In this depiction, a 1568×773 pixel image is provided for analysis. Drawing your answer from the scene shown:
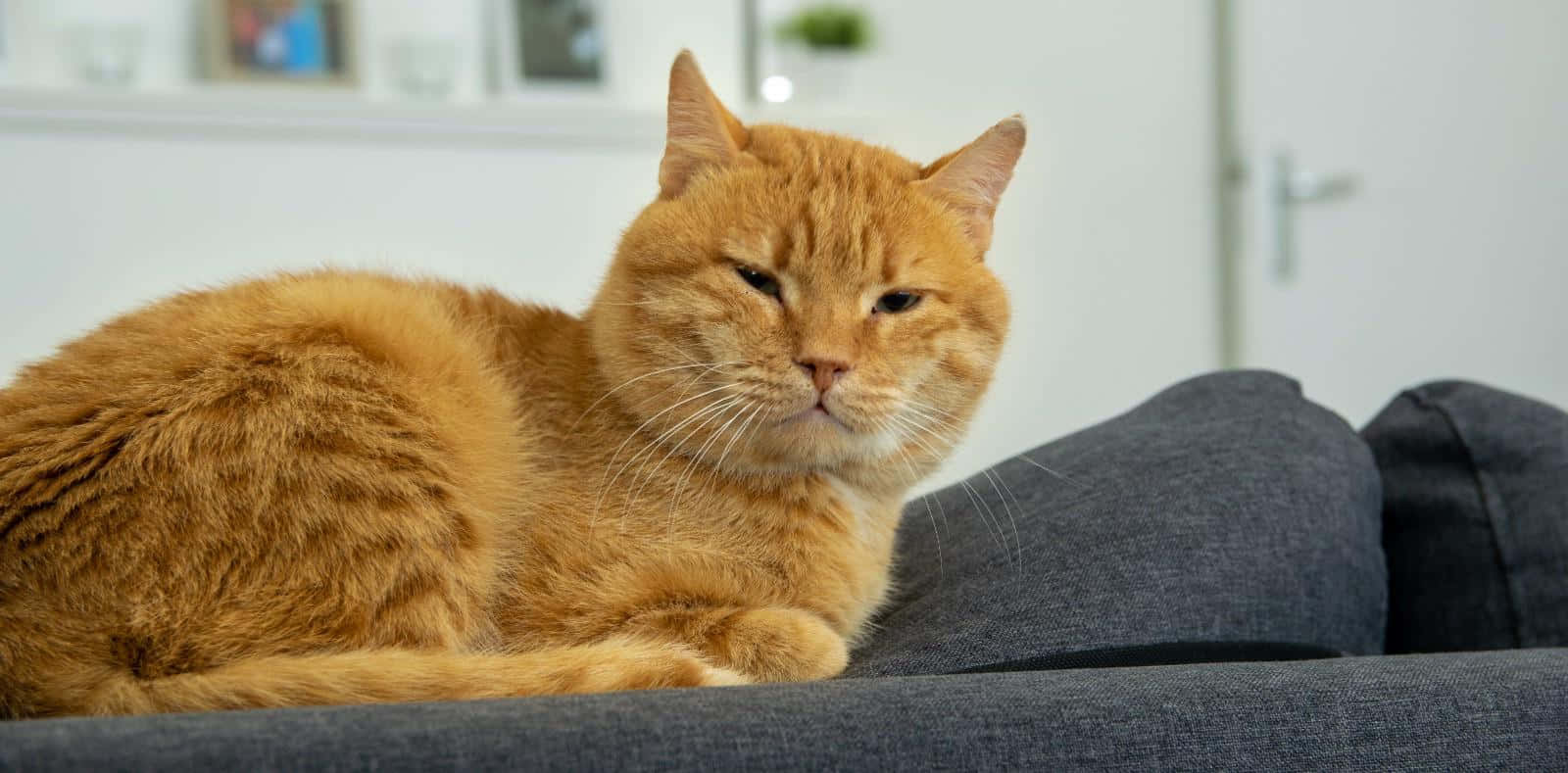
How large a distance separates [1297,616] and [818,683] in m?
0.60

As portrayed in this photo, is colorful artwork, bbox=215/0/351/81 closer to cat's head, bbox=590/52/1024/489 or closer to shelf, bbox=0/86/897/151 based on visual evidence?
shelf, bbox=0/86/897/151

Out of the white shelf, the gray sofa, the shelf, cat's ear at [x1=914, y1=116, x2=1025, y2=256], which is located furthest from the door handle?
cat's ear at [x1=914, y1=116, x2=1025, y2=256]

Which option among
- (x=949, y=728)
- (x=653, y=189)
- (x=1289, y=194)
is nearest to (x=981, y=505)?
(x=949, y=728)

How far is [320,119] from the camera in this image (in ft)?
9.96

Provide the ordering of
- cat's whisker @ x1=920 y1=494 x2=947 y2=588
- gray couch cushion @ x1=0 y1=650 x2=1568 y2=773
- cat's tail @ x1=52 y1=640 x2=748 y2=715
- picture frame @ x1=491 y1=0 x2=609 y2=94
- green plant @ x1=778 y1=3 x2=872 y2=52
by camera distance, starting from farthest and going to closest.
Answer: green plant @ x1=778 y1=3 x2=872 y2=52 < picture frame @ x1=491 y1=0 x2=609 y2=94 < cat's whisker @ x1=920 y1=494 x2=947 y2=588 < cat's tail @ x1=52 y1=640 x2=748 y2=715 < gray couch cushion @ x1=0 y1=650 x2=1568 y2=773

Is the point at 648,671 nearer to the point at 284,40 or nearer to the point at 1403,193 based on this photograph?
the point at 284,40

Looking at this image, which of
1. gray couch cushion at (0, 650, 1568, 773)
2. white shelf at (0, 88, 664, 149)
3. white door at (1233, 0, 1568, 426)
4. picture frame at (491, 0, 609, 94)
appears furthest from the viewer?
white door at (1233, 0, 1568, 426)

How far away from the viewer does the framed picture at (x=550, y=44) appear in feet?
10.7

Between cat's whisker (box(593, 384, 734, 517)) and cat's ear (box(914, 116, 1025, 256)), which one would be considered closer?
cat's whisker (box(593, 384, 734, 517))

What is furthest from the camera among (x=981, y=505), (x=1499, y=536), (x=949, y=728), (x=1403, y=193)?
(x=1403, y=193)

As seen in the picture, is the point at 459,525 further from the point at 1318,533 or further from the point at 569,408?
the point at 1318,533

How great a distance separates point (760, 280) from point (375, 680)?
530mm

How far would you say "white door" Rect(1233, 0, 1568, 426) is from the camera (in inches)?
139

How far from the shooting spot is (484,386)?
4.04 ft
